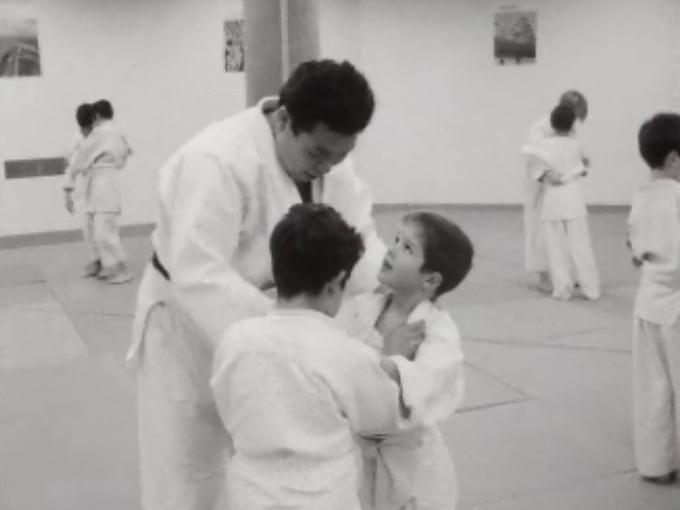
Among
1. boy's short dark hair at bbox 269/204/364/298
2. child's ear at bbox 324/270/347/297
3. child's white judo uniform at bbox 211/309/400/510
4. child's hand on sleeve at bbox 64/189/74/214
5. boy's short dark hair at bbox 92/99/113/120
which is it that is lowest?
child's hand on sleeve at bbox 64/189/74/214

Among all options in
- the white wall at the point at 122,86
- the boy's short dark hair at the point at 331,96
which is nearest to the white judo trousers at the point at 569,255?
the white wall at the point at 122,86

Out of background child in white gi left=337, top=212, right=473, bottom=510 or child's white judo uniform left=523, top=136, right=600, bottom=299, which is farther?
child's white judo uniform left=523, top=136, right=600, bottom=299

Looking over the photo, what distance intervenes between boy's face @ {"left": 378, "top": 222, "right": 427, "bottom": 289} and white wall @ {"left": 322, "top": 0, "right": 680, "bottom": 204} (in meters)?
9.27

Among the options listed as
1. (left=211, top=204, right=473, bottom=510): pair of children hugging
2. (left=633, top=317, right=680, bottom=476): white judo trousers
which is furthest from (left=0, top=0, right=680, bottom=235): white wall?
(left=211, top=204, right=473, bottom=510): pair of children hugging

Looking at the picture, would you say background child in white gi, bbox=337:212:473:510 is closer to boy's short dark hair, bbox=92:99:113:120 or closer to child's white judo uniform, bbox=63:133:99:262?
boy's short dark hair, bbox=92:99:113:120

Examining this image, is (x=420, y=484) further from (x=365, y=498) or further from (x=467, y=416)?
(x=467, y=416)

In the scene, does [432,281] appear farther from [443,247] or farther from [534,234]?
[534,234]

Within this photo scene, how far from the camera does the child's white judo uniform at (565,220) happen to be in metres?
7.48

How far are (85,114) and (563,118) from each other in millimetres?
4204

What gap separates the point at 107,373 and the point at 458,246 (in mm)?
4027

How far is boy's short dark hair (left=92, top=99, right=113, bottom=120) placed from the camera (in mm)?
8415

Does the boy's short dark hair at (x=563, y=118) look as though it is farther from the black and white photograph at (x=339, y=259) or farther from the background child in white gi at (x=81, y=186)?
the background child in white gi at (x=81, y=186)

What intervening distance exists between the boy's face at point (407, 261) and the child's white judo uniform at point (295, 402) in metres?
0.46

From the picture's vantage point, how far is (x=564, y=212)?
7.58 metres
